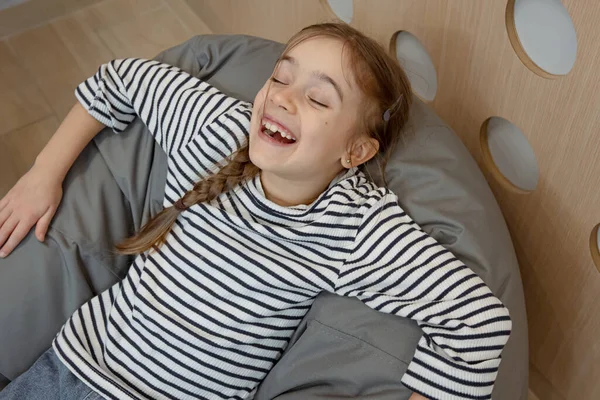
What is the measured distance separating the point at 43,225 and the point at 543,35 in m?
0.83

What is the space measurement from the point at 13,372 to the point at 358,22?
34.4 inches

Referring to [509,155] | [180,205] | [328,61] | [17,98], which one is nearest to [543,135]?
[509,155]

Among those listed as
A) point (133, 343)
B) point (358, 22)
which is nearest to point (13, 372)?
point (133, 343)

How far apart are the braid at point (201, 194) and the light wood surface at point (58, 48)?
0.80 m

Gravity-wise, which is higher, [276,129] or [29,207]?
[276,129]

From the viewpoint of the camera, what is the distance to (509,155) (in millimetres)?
1037

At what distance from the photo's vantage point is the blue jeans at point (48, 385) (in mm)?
988

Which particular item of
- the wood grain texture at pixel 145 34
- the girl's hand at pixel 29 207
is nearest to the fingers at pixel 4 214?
the girl's hand at pixel 29 207

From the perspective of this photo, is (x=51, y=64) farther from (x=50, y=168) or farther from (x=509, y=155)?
(x=509, y=155)

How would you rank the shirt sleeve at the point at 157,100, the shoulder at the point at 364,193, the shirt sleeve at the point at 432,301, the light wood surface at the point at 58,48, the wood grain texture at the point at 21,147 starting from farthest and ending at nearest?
the light wood surface at the point at 58,48 → the wood grain texture at the point at 21,147 → the shirt sleeve at the point at 157,100 → the shoulder at the point at 364,193 → the shirt sleeve at the point at 432,301

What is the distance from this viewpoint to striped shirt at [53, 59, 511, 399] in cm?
83

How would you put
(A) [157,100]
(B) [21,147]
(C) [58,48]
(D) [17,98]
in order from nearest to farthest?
(A) [157,100] < (B) [21,147] < (D) [17,98] < (C) [58,48]

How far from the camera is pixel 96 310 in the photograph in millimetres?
1073

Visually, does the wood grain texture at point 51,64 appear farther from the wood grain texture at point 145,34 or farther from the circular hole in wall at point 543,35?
the circular hole in wall at point 543,35
